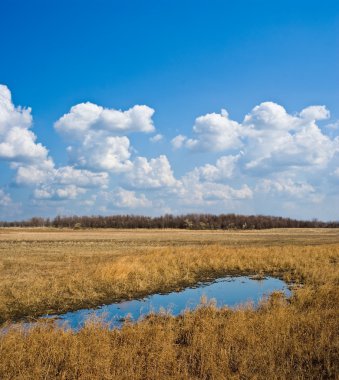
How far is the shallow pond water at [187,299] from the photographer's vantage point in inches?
567

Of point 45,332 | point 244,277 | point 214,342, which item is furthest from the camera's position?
point 244,277

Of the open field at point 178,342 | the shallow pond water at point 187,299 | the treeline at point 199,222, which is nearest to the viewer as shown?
the open field at point 178,342

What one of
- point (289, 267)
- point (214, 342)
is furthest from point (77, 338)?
point (289, 267)

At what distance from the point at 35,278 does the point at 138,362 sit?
13013 millimetres

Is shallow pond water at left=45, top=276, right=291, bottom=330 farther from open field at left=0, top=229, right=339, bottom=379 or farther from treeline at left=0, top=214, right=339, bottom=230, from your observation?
treeline at left=0, top=214, right=339, bottom=230

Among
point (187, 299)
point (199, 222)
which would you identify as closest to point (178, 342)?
point (187, 299)

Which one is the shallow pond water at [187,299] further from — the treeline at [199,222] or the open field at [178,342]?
the treeline at [199,222]

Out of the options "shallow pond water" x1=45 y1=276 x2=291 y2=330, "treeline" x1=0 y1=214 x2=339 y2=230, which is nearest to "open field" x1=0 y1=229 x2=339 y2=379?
"shallow pond water" x1=45 y1=276 x2=291 y2=330

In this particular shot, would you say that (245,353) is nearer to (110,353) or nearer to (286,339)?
(286,339)

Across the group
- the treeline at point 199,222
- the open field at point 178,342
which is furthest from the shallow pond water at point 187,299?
the treeline at point 199,222

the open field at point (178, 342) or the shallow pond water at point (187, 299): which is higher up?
the open field at point (178, 342)

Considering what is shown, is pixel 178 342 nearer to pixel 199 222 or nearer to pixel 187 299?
pixel 187 299

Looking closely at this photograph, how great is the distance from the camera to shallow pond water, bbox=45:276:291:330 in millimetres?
14414

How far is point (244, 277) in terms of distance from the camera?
81.3 ft
